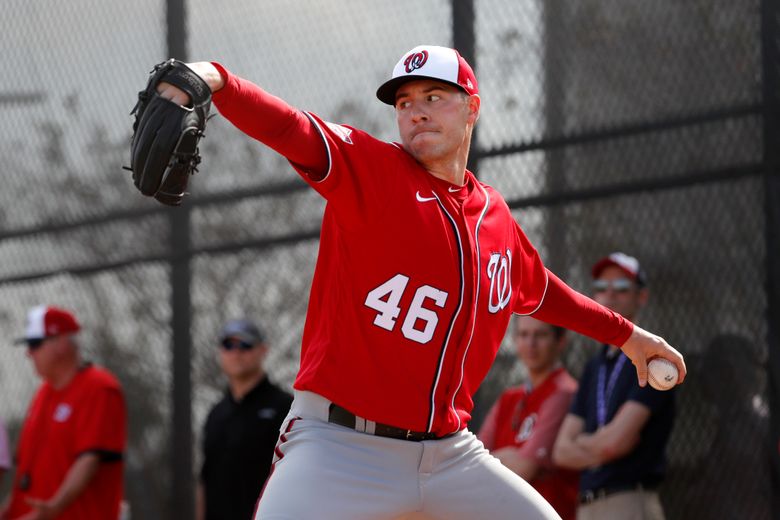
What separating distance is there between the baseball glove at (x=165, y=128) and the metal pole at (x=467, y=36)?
3.65m

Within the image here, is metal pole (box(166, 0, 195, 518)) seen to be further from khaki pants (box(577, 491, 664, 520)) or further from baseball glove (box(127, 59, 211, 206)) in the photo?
baseball glove (box(127, 59, 211, 206))

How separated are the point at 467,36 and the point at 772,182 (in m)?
1.84

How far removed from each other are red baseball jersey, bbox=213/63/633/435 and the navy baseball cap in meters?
2.91

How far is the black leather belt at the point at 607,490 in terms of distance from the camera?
5836 mm

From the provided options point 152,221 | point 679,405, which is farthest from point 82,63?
point 679,405

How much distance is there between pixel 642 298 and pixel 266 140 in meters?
3.19

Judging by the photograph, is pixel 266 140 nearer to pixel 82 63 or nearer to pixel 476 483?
pixel 476 483

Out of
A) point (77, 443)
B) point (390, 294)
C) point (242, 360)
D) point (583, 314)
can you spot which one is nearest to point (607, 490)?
point (583, 314)

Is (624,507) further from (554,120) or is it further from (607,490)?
(554,120)

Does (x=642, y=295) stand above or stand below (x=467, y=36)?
below

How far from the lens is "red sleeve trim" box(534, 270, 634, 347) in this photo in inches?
182

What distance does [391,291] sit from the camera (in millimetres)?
3961

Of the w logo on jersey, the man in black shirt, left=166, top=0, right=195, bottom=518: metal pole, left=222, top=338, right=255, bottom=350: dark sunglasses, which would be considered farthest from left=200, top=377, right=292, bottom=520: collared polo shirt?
the w logo on jersey

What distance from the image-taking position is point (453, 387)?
412cm
